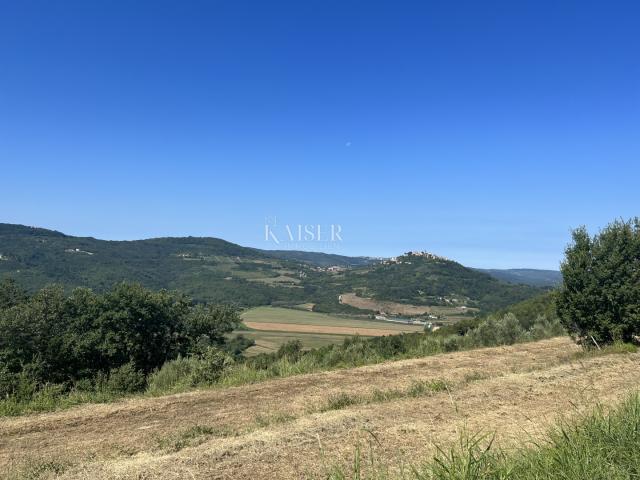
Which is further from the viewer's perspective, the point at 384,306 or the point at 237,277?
the point at 237,277

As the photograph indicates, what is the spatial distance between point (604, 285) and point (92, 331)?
24.9 meters

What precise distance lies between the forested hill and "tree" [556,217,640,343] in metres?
106

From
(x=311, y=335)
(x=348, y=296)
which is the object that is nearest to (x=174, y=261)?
(x=348, y=296)

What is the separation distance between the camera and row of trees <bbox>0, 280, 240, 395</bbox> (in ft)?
67.8

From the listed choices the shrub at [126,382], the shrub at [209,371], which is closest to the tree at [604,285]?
the shrub at [209,371]

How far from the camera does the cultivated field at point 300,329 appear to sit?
219 feet

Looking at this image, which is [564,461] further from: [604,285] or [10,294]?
[10,294]

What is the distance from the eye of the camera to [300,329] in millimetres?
83688

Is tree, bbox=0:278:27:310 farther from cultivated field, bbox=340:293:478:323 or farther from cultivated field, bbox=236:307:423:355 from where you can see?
cultivated field, bbox=340:293:478:323

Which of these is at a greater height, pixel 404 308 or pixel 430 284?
pixel 430 284

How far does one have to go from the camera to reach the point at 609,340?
18.1 meters

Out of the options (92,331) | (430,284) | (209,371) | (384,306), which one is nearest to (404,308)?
(384,306)

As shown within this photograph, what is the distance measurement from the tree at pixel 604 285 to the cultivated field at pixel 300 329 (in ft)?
143

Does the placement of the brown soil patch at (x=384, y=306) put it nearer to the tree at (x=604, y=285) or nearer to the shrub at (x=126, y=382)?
the tree at (x=604, y=285)
